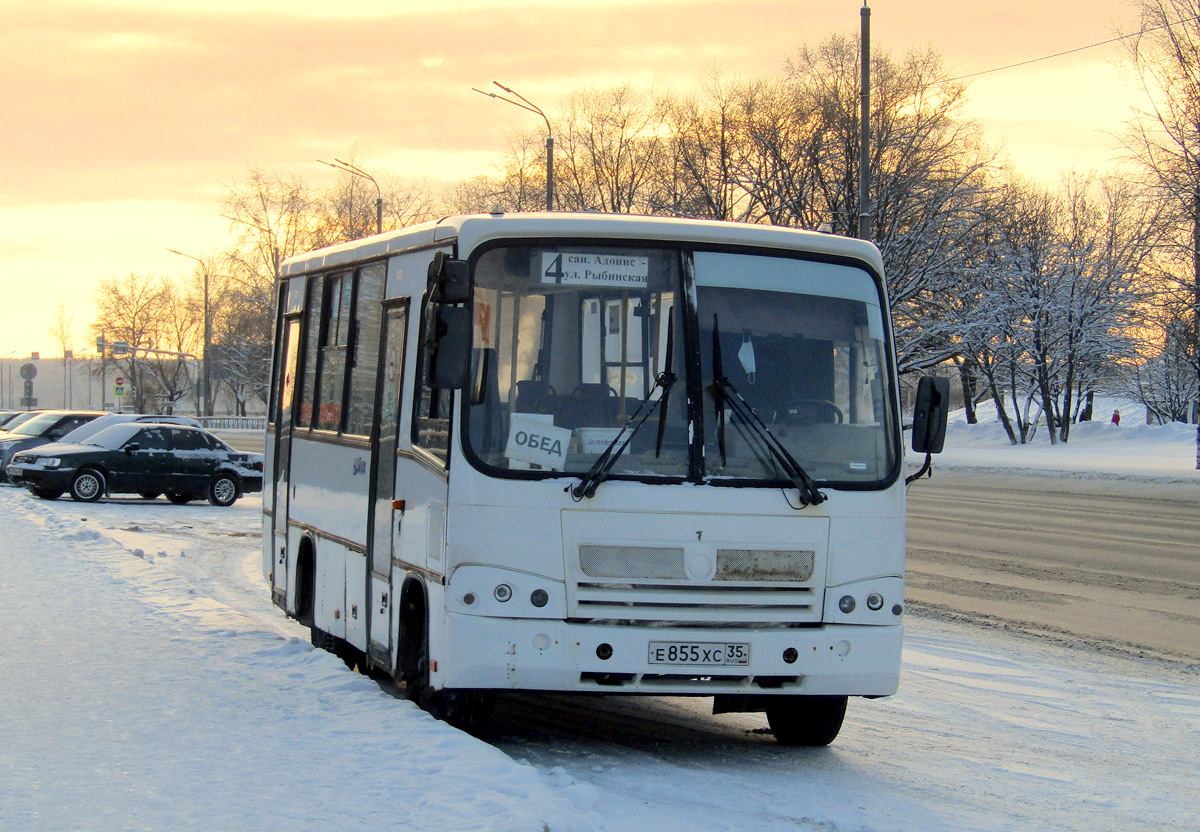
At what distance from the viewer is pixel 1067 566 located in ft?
52.4

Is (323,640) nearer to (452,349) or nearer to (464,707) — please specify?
(464,707)

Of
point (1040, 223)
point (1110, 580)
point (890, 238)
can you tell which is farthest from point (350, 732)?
point (1040, 223)

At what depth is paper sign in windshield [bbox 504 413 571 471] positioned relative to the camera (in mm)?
6840

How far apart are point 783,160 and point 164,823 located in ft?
137

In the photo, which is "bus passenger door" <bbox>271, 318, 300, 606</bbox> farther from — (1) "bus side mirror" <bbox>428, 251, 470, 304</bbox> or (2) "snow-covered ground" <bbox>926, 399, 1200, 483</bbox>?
(2) "snow-covered ground" <bbox>926, 399, 1200, 483</bbox>

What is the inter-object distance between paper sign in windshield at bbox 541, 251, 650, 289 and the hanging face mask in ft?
1.83

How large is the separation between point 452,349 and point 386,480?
61.9 inches

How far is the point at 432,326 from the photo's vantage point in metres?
6.82

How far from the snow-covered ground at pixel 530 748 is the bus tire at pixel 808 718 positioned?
151 millimetres

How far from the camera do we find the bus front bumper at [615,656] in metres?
6.68

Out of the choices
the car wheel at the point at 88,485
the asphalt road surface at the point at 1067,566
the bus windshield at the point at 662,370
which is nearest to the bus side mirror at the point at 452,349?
the bus windshield at the point at 662,370

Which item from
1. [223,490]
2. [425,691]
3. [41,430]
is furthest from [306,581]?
[41,430]

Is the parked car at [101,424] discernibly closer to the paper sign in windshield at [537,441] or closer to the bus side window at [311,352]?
the bus side window at [311,352]

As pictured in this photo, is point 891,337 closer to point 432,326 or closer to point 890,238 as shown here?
point 432,326
